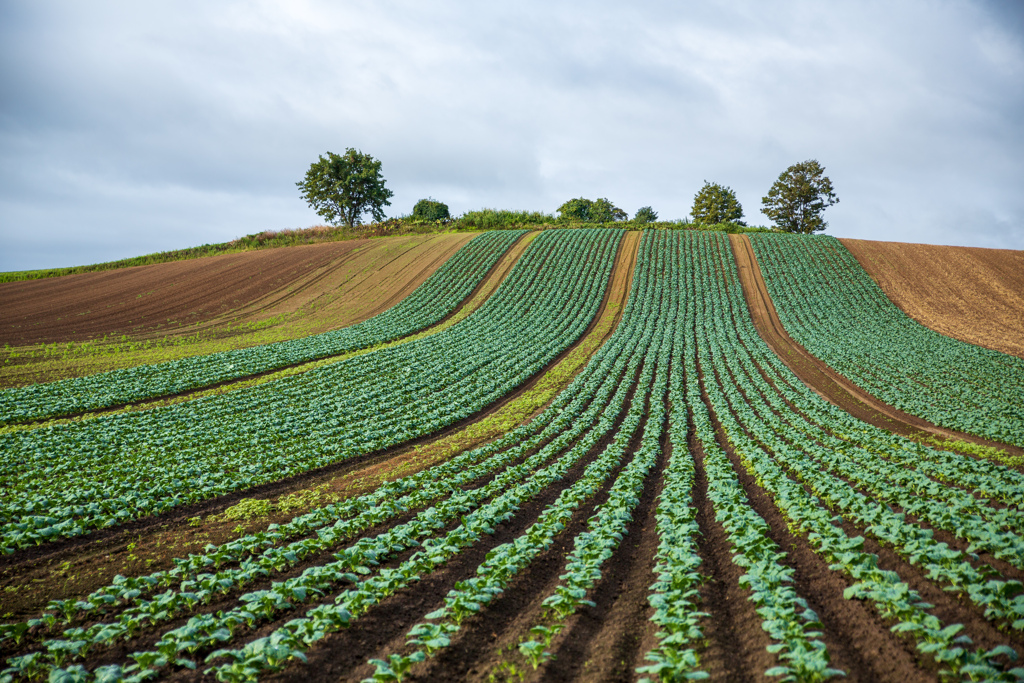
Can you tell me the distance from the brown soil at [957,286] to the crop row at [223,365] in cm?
3760

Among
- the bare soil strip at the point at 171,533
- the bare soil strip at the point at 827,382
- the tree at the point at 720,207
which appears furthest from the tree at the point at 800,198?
the bare soil strip at the point at 171,533

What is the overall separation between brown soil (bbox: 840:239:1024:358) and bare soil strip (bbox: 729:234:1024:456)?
10.6 metres

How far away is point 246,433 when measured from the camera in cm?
1608

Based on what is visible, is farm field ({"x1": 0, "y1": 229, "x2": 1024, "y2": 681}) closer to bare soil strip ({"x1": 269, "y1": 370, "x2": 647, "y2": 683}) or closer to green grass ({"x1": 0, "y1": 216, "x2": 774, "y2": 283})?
bare soil strip ({"x1": 269, "y1": 370, "x2": 647, "y2": 683})

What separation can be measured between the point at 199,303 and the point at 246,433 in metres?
30.6

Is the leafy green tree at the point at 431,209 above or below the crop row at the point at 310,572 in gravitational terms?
above

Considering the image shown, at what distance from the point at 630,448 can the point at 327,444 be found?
9.86m

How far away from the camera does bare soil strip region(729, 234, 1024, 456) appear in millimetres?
17534

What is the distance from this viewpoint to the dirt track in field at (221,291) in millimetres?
34438

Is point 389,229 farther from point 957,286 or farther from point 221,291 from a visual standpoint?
point 957,286

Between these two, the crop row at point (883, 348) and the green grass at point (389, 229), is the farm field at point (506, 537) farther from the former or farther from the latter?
the green grass at point (389, 229)

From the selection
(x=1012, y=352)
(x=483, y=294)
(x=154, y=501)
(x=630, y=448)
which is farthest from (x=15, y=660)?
(x=1012, y=352)

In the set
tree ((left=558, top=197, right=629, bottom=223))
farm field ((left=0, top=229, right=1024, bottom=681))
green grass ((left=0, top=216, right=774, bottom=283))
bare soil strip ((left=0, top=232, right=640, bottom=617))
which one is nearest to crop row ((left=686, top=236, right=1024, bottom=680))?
farm field ((left=0, top=229, right=1024, bottom=681))

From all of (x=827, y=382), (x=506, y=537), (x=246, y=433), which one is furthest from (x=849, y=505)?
(x=827, y=382)
